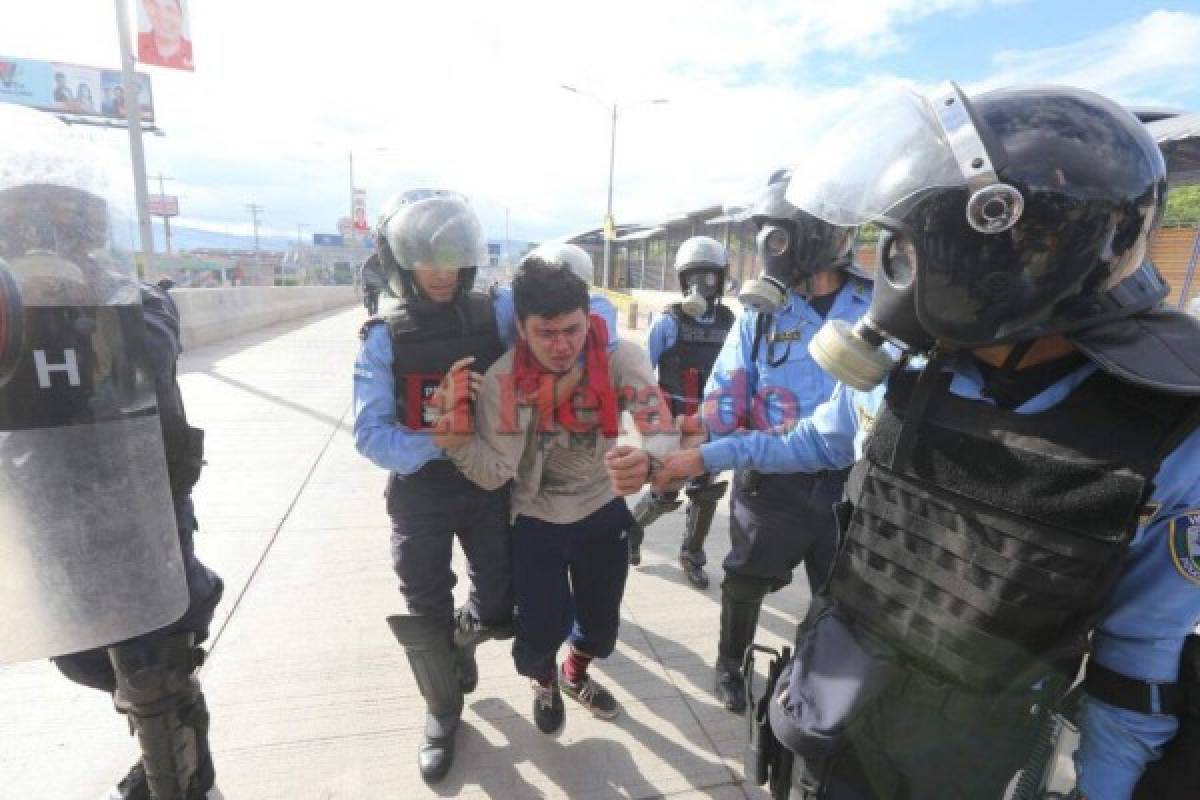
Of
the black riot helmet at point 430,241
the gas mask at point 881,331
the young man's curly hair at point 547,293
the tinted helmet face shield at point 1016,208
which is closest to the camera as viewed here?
the tinted helmet face shield at point 1016,208

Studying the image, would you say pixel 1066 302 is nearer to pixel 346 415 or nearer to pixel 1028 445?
pixel 1028 445

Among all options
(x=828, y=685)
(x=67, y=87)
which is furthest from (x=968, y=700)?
(x=67, y=87)

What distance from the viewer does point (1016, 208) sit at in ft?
3.07

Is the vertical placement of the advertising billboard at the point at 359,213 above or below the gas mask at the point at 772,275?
above

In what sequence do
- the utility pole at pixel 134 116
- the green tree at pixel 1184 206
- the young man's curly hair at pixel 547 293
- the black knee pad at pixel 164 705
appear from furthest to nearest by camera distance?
the utility pole at pixel 134 116, the green tree at pixel 1184 206, the young man's curly hair at pixel 547 293, the black knee pad at pixel 164 705

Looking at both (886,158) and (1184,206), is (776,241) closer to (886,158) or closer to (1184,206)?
(886,158)

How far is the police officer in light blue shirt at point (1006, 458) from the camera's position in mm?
919

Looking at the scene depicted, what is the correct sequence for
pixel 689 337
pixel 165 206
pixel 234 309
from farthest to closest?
pixel 165 206 < pixel 234 309 < pixel 689 337

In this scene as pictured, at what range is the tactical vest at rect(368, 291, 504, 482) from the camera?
202cm

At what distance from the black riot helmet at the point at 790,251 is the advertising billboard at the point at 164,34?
11.2m

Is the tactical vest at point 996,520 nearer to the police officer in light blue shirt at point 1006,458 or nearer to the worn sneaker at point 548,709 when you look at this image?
the police officer in light blue shirt at point 1006,458

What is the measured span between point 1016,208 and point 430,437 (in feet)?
5.15

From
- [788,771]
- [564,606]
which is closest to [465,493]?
[564,606]

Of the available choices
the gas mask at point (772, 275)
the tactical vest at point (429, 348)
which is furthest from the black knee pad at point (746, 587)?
the tactical vest at point (429, 348)
